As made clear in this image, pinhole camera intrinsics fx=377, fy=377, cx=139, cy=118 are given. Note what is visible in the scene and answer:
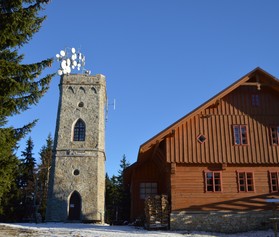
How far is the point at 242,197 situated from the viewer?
20406 millimetres

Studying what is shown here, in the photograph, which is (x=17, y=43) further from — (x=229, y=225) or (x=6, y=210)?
(x=6, y=210)

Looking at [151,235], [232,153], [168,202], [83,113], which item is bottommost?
[151,235]

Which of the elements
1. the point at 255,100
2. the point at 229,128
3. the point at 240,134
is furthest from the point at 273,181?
the point at 255,100

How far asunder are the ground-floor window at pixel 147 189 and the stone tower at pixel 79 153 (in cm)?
819

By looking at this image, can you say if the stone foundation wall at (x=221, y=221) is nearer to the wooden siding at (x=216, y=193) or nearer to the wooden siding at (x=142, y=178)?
the wooden siding at (x=216, y=193)

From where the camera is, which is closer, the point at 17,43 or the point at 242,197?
the point at 17,43

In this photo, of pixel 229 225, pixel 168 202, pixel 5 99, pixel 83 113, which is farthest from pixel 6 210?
pixel 5 99

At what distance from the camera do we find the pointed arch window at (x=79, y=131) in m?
33.8

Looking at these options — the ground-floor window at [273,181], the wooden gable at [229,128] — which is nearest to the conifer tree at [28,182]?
the wooden gable at [229,128]

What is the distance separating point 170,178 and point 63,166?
47.7 ft

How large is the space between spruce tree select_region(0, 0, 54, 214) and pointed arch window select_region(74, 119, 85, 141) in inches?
789

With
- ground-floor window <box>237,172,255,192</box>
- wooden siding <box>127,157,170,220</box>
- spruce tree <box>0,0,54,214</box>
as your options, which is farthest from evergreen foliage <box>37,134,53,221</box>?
spruce tree <box>0,0,54,214</box>

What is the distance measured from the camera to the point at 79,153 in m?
33.0

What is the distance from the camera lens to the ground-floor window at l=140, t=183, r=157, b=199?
24641 mm
